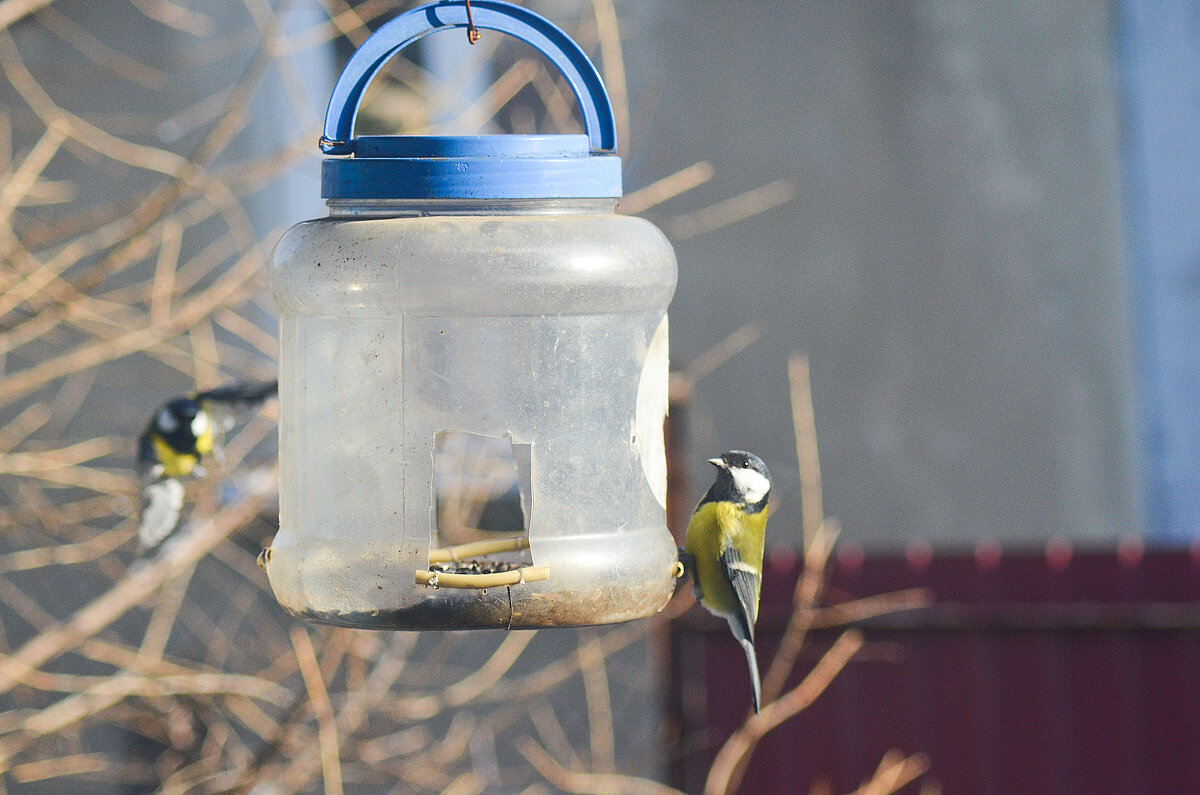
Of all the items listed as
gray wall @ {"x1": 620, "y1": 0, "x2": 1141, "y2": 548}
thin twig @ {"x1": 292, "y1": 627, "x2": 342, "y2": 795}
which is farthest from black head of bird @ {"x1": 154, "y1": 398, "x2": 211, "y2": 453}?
gray wall @ {"x1": 620, "y1": 0, "x2": 1141, "y2": 548}

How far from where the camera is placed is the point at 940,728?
574 cm

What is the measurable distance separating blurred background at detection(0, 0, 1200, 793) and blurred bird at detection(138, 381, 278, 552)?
5.85 feet

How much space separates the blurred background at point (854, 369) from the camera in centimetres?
536

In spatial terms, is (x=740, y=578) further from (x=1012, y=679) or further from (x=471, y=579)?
(x=1012, y=679)

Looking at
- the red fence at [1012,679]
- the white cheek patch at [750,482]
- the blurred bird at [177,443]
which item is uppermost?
the blurred bird at [177,443]

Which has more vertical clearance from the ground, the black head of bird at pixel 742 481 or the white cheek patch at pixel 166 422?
the white cheek patch at pixel 166 422

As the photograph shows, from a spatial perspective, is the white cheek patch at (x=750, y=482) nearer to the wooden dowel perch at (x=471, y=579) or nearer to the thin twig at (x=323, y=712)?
the wooden dowel perch at (x=471, y=579)

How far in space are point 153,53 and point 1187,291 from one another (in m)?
4.24

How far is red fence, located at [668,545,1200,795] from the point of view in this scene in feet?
18.4

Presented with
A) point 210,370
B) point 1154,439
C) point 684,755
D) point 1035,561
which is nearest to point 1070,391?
point 1154,439

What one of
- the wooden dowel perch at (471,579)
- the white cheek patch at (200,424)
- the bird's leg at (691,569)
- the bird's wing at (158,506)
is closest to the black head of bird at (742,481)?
the bird's leg at (691,569)

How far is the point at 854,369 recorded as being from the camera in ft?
20.0

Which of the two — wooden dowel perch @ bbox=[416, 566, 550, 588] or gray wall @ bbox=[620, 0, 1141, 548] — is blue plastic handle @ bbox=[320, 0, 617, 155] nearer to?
wooden dowel perch @ bbox=[416, 566, 550, 588]

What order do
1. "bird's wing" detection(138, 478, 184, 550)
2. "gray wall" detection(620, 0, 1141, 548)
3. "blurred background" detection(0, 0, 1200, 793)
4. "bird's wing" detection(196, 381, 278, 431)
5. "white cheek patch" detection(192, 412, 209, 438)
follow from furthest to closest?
"gray wall" detection(620, 0, 1141, 548) → "blurred background" detection(0, 0, 1200, 793) → "bird's wing" detection(138, 478, 184, 550) → "white cheek patch" detection(192, 412, 209, 438) → "bird's wing" detection(196, 381, 278, 431)
